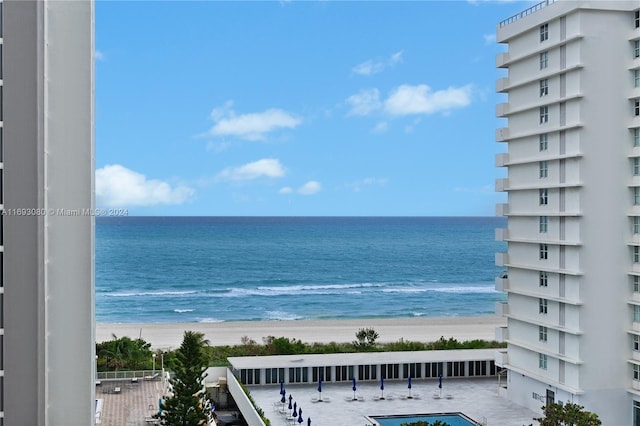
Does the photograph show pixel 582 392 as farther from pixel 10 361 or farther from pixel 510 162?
pixel 10 361

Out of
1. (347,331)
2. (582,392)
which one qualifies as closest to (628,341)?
(582,392)

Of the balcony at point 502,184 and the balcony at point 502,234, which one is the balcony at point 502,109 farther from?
the balcony at point 502,234

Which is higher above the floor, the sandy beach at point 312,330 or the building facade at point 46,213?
the building facade at point 46,213

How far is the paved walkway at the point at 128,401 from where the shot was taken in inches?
1038

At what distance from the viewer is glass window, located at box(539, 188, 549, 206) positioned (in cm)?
2978

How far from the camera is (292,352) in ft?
128

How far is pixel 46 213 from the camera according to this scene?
19.7m

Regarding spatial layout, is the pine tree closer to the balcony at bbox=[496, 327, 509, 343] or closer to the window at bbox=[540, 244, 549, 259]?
the balcony at bbox=[496, 327, 509, 343]

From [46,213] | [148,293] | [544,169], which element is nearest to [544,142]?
[544,169]

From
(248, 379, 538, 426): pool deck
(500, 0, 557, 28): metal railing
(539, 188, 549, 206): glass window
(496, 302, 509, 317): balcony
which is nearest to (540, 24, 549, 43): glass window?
(500, 0, 557, 28): metal railing

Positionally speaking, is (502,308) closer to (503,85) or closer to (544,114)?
(544,114)

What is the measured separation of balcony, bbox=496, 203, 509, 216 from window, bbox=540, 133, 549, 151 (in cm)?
335

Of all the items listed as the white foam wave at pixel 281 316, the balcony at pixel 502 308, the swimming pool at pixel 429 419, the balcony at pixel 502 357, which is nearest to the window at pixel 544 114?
the balcony at pixel 502 308

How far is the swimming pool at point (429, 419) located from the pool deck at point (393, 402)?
Answer: 1.24 feet
